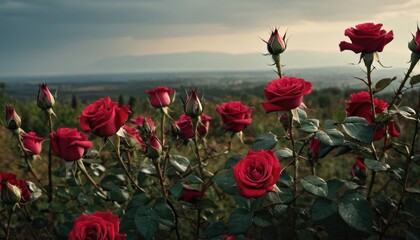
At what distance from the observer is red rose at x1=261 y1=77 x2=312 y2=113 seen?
2289 millimetres

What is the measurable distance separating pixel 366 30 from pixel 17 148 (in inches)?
126

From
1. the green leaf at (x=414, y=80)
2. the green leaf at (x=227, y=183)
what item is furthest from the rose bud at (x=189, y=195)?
the green leaf at (x=414, y=80)

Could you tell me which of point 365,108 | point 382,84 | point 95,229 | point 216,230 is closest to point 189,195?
point 216,230

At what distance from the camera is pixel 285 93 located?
229 centimetres

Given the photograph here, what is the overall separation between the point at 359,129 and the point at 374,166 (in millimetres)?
241

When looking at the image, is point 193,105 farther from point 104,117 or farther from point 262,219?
point 262,219

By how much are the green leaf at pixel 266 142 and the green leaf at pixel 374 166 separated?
571 mm

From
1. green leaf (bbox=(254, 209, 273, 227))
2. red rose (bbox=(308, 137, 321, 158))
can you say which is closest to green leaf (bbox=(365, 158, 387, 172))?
red rose (bbox=(308, 137, 321, 158))

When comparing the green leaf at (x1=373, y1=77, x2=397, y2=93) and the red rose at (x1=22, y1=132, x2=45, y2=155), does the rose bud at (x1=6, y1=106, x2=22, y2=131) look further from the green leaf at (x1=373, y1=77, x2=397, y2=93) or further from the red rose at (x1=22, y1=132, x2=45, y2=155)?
the green leaf at (x1=373, y1=77, x2=397, y2=93)

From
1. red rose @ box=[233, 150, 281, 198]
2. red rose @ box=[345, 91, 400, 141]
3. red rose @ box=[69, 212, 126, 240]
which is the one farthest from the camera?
red rose @ box=[345, 91, 400, 141]

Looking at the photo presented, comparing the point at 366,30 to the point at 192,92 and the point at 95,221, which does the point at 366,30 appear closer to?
the point at 192,92

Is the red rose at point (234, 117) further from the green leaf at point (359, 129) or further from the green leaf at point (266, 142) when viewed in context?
the green leaf at point (359, 129)

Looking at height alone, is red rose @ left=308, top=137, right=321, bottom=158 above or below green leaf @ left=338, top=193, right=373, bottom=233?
above

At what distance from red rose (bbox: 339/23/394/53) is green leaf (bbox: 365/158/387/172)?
2.26 ft
